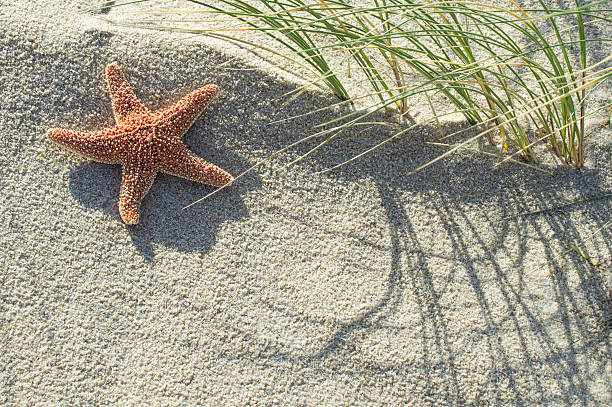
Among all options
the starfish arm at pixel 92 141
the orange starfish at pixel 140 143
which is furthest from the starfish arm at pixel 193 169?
the starfish arm at pixel 92 141

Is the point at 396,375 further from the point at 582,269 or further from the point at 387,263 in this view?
the point at 582,269

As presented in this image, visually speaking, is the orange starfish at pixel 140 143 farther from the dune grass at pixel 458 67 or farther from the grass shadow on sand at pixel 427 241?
the dune grass at pixel 458 67

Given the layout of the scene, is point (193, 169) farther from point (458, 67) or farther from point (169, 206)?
point (458, 67)

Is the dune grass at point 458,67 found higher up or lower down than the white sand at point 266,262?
higher up

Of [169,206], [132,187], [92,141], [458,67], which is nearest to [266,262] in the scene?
[169,206]

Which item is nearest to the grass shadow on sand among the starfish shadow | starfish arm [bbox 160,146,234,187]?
the starfish shadow

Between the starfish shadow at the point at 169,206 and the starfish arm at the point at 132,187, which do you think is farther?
the starfish shadow at the point at 169,206

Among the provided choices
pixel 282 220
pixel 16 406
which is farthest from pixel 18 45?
pixel 16 406
